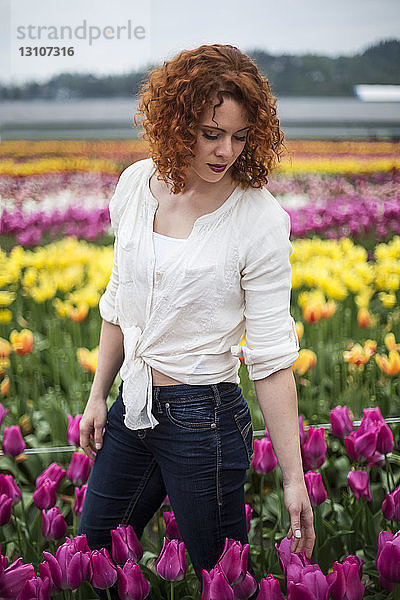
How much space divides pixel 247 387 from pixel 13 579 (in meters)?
1.29

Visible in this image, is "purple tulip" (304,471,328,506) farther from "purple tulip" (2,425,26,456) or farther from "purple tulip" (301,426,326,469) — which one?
"purple tulip" (2,425,26,456)

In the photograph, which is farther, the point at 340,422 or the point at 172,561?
the point at 340,422

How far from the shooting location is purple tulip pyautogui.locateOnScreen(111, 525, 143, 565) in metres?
1.48

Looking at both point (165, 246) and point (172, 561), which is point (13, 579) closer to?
point (172, 561)

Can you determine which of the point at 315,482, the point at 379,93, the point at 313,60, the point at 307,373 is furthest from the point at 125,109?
the point at 315,482

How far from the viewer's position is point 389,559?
4.69ft

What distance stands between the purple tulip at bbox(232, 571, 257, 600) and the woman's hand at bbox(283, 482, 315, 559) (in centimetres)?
9

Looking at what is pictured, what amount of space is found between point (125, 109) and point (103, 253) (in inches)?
36.3

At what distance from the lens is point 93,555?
1421 mm

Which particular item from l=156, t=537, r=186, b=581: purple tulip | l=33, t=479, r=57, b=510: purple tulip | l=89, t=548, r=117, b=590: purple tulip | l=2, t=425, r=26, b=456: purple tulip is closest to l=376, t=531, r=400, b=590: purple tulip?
l=156, t=537, r=186, b=581: purple tulip

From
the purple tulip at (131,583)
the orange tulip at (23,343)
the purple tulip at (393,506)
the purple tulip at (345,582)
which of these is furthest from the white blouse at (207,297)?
the orange tulip at (23,343)

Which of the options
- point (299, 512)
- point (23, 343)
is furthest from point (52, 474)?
point (23, 343)

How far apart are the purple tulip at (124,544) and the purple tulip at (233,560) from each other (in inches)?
7.7

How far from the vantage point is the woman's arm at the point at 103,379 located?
1.59 m
